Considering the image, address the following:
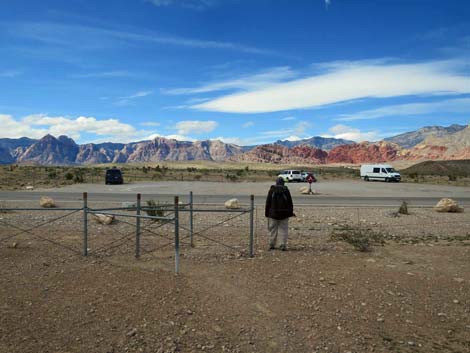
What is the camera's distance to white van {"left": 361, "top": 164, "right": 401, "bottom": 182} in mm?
52188

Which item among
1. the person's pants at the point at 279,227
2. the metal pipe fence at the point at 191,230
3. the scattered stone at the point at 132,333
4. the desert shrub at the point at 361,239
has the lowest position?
the scattered stone at the point at 132,333

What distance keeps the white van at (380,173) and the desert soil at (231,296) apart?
42796 millimetres

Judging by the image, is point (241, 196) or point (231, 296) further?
point (241, 196)

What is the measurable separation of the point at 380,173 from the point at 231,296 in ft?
164

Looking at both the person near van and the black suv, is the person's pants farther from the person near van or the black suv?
the black suv

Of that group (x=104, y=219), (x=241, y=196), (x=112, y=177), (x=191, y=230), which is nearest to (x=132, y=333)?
(x=191, y=230)

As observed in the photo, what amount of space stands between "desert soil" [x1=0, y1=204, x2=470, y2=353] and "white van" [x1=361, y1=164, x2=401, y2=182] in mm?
42796

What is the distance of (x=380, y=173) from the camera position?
53.2m

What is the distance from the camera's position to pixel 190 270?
26.9ft

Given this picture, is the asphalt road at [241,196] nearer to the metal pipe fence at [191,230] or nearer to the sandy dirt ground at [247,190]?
the sandy dirt ground at [247,190]

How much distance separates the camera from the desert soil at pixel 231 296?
Answer: 5324 mm

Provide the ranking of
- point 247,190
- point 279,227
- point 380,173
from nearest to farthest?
point 279,227 < point 247,190 < point 380,173

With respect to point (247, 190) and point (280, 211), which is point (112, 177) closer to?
point (247, 190)

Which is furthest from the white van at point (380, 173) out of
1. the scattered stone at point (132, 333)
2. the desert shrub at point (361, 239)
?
the scattered stone at point (132, 333)
